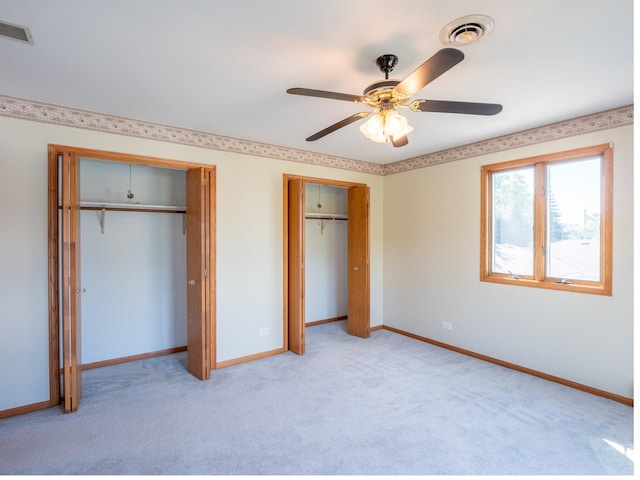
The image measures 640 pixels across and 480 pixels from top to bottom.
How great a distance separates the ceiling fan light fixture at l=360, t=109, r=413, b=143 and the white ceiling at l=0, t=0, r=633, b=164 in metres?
0.38

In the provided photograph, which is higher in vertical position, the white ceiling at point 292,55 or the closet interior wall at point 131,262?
the white ceiling at point 292,55

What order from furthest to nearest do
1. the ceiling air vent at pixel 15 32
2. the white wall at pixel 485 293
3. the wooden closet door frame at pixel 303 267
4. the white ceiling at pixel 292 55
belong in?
the wooden closet door frame at pixel 303 267 → the white wall at pixel 485 293 → the ceiling air vent at pixel 15 32 → the white ceiling at pixel 292 55

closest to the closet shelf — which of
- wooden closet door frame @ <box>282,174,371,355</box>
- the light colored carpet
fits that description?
wooden closet door frame @ <box>282,174,371,355</box>

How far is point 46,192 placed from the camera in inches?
108

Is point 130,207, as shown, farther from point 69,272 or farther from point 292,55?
point 292,55

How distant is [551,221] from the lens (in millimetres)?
3338

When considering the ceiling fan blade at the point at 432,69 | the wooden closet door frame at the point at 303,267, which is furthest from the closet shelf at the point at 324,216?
the ceiling fan blade at the point at 432,69

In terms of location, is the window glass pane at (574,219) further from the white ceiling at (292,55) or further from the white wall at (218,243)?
the white wall at (218,243)

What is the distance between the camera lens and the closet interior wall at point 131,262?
11.9ft

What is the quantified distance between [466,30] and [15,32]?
239 centimetres

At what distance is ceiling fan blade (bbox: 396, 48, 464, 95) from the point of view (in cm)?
136

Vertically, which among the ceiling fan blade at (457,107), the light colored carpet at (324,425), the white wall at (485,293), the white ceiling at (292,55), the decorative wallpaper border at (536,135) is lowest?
the light colored carpet at (324,425)

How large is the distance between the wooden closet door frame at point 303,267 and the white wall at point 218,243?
101 millimetres

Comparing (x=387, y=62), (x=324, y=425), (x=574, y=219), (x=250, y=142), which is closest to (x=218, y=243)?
(x=250, y=142)
